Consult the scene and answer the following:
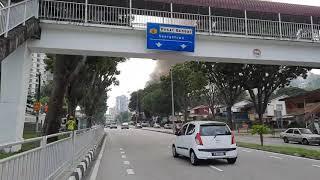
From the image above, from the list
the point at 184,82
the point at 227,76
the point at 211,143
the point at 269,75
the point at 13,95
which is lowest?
the point at 211,143

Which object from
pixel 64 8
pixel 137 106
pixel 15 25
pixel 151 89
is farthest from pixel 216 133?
pixel 137 106

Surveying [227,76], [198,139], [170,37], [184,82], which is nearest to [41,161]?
[198,139]

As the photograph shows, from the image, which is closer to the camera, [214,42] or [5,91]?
[5,91]

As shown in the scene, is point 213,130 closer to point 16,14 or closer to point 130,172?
point 130,172

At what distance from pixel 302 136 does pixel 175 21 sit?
1428cm

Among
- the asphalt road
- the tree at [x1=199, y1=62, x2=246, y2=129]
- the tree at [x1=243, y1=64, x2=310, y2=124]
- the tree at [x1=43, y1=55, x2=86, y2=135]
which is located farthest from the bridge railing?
the tree at [x1=243, y1=64, x2=310, y2=124]

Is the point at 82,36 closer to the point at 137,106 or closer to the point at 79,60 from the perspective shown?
the point at 79,60

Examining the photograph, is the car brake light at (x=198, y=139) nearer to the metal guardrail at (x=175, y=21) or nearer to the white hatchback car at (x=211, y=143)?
the white hatchback car at (x=211, y=143)

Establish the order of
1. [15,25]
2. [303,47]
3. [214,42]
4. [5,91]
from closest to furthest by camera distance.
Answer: [15,25] → [5,91] → [214,42] → [303,47]

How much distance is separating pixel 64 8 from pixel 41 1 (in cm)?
122

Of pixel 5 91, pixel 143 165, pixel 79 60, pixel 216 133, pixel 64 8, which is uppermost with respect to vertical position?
pixel 64 8

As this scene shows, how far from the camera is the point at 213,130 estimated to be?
14.4 meters

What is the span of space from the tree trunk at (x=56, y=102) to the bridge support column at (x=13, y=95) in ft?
12.5

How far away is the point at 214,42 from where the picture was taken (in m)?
22.8
